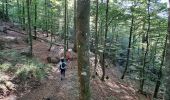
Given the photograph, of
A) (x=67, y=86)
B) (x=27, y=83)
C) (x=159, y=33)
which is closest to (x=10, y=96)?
(x=27, y=83)

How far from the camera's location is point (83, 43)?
5875 millimetres

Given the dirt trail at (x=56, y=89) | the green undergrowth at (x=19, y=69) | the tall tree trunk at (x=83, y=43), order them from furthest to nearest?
the green undergrowth at (x=19, y=69)
the dirt trail at (x=56, y=89)
the tall tree trunk at (x=83, y=43)

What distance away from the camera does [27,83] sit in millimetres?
14734

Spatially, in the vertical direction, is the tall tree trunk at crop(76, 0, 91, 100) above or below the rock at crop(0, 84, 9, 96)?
above

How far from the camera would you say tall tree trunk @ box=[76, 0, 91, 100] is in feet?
18.6

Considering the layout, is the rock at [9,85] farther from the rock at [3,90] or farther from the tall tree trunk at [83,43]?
the tall tree trunk at [83,43]

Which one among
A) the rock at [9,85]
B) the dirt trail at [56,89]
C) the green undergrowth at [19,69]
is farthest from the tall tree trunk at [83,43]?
the green undergrowth at [19,69]

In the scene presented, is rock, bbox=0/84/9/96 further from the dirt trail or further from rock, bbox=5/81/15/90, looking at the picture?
the dirt trail

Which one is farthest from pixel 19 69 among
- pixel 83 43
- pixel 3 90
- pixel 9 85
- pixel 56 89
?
pixel 83 43

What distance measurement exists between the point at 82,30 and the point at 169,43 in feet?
8.65

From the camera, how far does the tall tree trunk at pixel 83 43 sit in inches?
224

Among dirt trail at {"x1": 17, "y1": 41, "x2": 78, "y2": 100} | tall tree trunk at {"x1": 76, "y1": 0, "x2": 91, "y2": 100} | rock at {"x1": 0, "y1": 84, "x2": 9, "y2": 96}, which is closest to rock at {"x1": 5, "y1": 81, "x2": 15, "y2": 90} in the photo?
rock at {"x1": 0, "y1": 84, "x2": 9, "y2": 96}

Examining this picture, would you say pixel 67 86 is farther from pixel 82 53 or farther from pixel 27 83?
pixel 82 53

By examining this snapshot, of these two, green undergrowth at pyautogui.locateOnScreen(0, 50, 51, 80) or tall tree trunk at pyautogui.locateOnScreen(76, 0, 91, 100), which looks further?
green undergrowth at pyautogui.locateOnScreen(0, 50, 51, 80)
